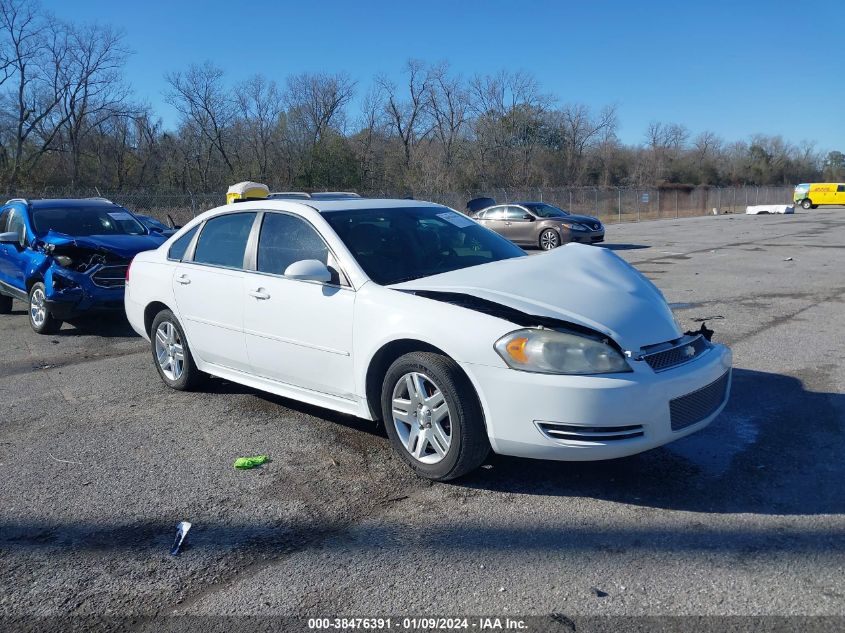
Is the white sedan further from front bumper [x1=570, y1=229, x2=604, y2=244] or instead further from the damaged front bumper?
front bumper [x1=570, y1=229, x2=604, y2=244]

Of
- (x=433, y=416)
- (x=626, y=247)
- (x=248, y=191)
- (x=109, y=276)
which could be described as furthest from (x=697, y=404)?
(x=626, y=247)

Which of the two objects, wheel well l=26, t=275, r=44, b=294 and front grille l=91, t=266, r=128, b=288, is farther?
wheel well l=26, t=275, r=44, b=294

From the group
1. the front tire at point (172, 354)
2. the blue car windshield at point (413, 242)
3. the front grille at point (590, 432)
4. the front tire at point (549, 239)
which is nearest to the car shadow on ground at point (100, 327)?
the front tire at point (172, 354)

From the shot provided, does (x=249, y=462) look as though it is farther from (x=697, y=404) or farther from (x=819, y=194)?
(x=819, y=194)

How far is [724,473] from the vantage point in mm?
4125

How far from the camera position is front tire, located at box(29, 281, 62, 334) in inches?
350

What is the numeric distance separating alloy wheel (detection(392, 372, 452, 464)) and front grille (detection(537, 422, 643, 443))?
584 millimetres

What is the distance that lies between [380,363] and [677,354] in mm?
1683

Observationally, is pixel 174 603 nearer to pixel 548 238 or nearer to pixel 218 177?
pixel 548 238

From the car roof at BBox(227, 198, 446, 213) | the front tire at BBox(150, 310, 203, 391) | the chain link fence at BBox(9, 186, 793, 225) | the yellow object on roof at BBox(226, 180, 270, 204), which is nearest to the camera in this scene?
the car roof at BBox(227, 198, 446, 213)

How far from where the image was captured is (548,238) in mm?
21531

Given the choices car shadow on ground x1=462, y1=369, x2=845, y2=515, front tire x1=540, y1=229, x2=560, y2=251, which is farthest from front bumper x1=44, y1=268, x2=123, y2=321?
front tire x1=540, y1=229, x2=560, y2=251

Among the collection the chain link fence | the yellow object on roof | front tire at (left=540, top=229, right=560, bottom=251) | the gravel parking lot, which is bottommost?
the gravel parking lot

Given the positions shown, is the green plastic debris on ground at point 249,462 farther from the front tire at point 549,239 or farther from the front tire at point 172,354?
the front tire at point 549,239
